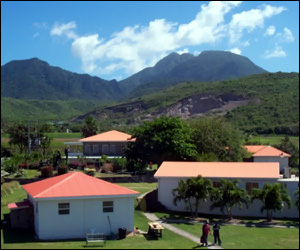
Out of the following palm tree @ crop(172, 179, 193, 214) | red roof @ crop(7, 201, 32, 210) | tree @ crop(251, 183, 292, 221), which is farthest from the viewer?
palm tree @ crop(172, 179, 193, 214)

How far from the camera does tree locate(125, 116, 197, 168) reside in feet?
139

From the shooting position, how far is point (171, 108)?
152 meters

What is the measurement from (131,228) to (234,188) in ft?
27.5

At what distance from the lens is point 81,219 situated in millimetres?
21656

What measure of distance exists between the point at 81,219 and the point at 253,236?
8.97 m

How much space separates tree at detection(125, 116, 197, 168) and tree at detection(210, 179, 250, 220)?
1377 centimetres

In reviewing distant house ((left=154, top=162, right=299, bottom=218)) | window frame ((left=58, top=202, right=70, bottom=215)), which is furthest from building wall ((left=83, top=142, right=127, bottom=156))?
window frame ((left=58, top=202, right=70, bottom=215))

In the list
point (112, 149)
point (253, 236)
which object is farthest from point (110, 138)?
point (253, 236)

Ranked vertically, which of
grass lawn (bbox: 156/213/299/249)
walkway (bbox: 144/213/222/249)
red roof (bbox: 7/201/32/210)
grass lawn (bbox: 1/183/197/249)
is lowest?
grass lawn (bbox: 156/213/299/249)

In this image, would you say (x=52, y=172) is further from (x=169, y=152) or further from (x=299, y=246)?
(x=299, y=246)

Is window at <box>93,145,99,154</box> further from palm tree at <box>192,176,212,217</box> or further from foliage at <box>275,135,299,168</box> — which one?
palm tree at <box>192,176,212,217</box>

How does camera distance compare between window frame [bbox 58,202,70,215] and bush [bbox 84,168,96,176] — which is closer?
window frame [bbox 58,202,70,215]

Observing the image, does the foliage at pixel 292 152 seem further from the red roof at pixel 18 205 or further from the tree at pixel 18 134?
the red roof at pixel 18 205

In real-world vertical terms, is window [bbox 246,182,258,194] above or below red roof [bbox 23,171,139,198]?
below
